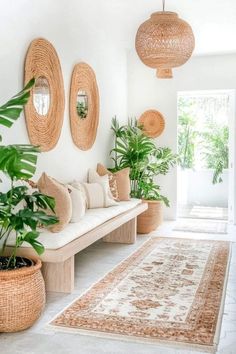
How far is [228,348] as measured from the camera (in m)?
2.51

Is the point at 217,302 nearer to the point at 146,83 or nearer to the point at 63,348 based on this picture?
the point at 63,348

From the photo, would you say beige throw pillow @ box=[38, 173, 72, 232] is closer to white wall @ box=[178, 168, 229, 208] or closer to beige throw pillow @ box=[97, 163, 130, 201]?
beige throw pillow @ box=[97, 163, 130, 201]

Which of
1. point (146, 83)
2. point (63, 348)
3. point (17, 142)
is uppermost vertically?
point (146, 83)

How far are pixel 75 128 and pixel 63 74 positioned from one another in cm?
63

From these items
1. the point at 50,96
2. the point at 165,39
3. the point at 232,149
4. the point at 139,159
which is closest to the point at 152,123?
the point at 139,159

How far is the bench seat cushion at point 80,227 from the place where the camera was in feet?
10.7

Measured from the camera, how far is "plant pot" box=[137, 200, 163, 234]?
5.86 m

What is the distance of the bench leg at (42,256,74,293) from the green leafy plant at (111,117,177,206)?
2.66 m

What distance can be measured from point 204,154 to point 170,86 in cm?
245

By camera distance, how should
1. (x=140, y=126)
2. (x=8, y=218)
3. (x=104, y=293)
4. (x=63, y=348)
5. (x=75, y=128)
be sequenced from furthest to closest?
(x=140, y=126) < (x=75, y=128) < (x=104, y=293) < (x=8, y=218) < (x=63, y=348)

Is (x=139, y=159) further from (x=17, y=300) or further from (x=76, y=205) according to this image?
(x=17, y=300)

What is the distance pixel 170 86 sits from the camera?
269 inches

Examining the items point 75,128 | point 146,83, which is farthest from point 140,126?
point 75,128

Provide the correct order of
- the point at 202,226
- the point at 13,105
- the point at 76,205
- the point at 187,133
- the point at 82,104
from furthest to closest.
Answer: the point at 187,133, the point at 202,226, the point at 82,104, the point at 76,205, the point at 13,105
